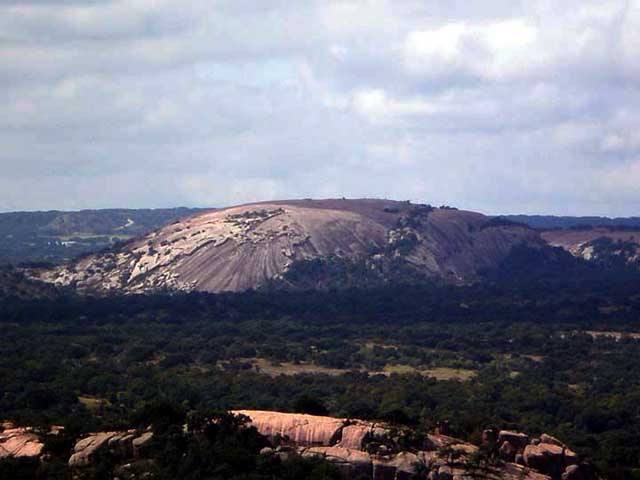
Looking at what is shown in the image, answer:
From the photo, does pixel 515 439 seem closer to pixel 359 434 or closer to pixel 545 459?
pixel 545 459

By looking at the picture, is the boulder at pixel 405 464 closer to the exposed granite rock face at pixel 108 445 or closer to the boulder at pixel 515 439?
the boulder at pixel 515 439

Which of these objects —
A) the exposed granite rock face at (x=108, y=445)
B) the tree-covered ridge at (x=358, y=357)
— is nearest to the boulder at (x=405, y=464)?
the tree-covered ridge at (x=358, y=357)

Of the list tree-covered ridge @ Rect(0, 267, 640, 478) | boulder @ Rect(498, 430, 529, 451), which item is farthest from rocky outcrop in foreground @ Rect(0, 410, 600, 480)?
tree-covered ridge @ Rect(0, 267, 640, 478)

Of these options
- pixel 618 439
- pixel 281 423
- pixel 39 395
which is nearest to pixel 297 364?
pixel 39 395

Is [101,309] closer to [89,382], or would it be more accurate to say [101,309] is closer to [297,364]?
[297,364]

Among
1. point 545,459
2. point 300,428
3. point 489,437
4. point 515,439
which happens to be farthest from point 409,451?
point 545,459

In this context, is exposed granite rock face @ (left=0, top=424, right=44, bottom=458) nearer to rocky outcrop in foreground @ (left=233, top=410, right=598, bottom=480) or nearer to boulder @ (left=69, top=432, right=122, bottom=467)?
boulder @ (left=69, top=432, right=122, bottom=467)

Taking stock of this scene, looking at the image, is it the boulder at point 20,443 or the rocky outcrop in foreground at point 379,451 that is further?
the boulder at point 20,443
